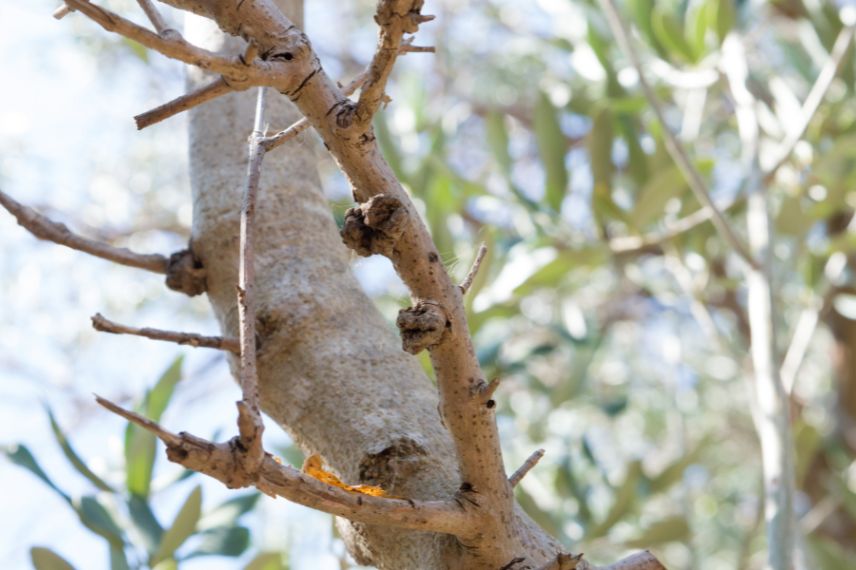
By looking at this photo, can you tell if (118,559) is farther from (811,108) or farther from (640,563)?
(811,108)

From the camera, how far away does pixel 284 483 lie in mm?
416

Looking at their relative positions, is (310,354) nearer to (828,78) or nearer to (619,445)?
(828,78)

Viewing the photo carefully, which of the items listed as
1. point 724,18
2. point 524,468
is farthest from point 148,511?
point 724,18

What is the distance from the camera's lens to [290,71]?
1.59 feet

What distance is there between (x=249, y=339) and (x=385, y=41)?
0.14 meters

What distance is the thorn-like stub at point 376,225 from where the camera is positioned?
1.56 ft

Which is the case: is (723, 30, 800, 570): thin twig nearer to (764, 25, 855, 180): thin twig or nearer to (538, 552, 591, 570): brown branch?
(764, 25, 855, 180): thin twig

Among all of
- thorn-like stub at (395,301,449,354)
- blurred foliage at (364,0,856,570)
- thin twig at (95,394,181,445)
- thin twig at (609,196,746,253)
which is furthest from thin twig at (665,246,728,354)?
thin twig at (95,394,181,445)

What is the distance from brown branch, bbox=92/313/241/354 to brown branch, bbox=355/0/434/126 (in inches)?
7.2

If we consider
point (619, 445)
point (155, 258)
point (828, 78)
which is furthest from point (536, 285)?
point (619, 445)

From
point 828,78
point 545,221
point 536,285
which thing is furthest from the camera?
point 545,221

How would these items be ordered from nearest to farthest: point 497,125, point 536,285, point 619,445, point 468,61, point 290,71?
point 290,71 → point 536,285 → point 497,125 → point 619,445 → point 468,61

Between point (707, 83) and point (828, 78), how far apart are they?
0.79ft

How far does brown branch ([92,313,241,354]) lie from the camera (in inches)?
21.2
